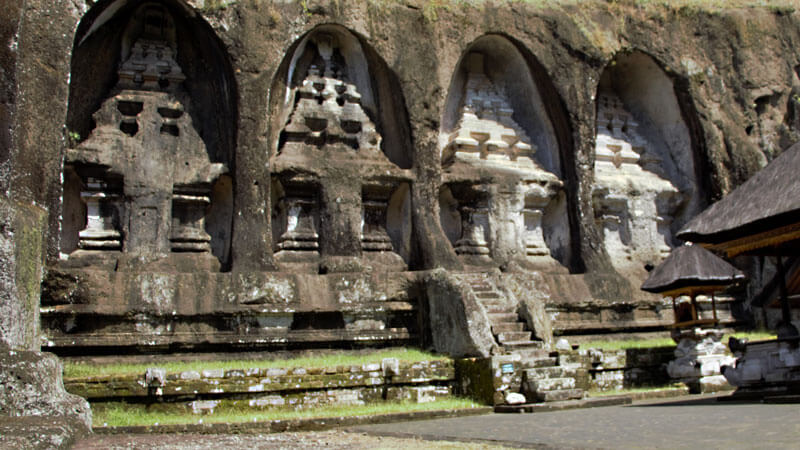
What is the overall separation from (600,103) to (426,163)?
5.43m

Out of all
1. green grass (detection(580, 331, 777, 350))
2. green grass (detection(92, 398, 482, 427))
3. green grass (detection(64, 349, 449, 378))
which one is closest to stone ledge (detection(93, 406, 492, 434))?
green grass (detection(92, 398, 482, 427))

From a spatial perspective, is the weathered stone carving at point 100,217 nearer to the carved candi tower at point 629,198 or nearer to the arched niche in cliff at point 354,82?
the arched niche in cliff at point 354,82

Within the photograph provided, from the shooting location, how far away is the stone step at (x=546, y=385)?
1004cm

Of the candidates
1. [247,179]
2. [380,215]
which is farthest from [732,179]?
[247,179]

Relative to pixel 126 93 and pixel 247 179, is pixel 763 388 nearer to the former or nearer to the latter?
pixel 247 179

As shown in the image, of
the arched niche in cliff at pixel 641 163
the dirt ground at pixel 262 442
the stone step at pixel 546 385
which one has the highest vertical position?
the arched niche in cliff at pixel 641 163

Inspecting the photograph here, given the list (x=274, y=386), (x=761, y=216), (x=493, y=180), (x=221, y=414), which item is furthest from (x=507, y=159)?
(x=221, y=414)

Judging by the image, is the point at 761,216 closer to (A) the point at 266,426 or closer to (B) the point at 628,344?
(A) the point at 266,426

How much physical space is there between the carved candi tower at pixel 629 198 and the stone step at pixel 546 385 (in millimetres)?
6208

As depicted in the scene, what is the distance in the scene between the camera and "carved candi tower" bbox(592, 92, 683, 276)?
16.5 meters

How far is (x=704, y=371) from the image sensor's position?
1152cm

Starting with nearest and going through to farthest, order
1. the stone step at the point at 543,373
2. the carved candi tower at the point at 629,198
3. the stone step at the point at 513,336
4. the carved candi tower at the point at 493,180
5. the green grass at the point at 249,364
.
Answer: the green grass at the point at 249,364
the stone step at the point at 543,373
the stone step at the point at 513,336
the carved candi tower at the point at 493,180
the carved candi tower at the point at 629,198

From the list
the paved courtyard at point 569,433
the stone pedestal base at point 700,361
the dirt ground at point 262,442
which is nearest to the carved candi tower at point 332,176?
the stone pedestal base at point 700,361

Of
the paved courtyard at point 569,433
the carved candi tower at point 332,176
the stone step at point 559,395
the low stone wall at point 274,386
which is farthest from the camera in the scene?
the carved candi tower at point 332,176
